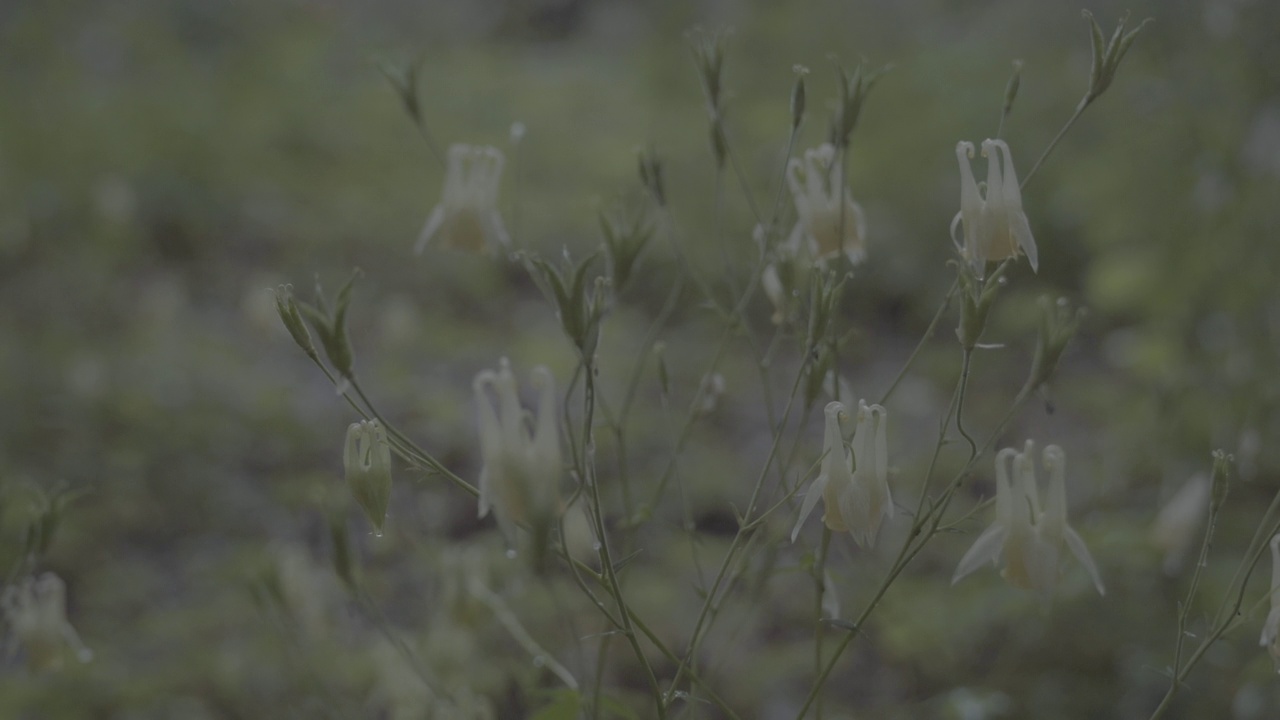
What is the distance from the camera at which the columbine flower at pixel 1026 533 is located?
3.06 feet

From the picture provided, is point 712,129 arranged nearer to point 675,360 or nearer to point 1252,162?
point 1252,162

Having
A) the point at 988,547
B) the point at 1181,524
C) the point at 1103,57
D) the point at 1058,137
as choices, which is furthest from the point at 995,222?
the point at 1181,524

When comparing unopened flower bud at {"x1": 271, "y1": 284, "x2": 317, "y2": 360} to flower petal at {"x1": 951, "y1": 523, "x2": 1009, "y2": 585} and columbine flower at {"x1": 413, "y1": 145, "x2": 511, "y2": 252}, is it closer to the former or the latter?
columbine flower at {"x1": 413, "y1": 145, "x2": 511, "y2": 252}

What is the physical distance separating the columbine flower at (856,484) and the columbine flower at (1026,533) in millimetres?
97

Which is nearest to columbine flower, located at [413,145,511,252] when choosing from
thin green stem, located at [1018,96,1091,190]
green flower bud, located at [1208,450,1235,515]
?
thin green stem, located at [1018,96,1091,190]

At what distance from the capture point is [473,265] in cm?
423

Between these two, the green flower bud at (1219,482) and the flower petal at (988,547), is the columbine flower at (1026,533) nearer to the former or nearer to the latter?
the flower petal at (988,547)

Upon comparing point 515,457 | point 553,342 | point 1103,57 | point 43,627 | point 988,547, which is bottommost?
point 553,342

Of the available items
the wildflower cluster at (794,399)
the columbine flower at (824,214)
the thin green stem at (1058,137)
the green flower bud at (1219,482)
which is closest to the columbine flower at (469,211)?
the wildflower cluster at (794,399)

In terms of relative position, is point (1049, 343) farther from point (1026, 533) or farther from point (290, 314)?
point (290, 314)

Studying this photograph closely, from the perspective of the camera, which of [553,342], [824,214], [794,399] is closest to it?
[794,399]

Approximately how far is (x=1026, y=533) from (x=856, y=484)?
0.17 m

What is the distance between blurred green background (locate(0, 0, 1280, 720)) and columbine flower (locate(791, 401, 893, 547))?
0.14m

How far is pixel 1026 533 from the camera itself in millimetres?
945
